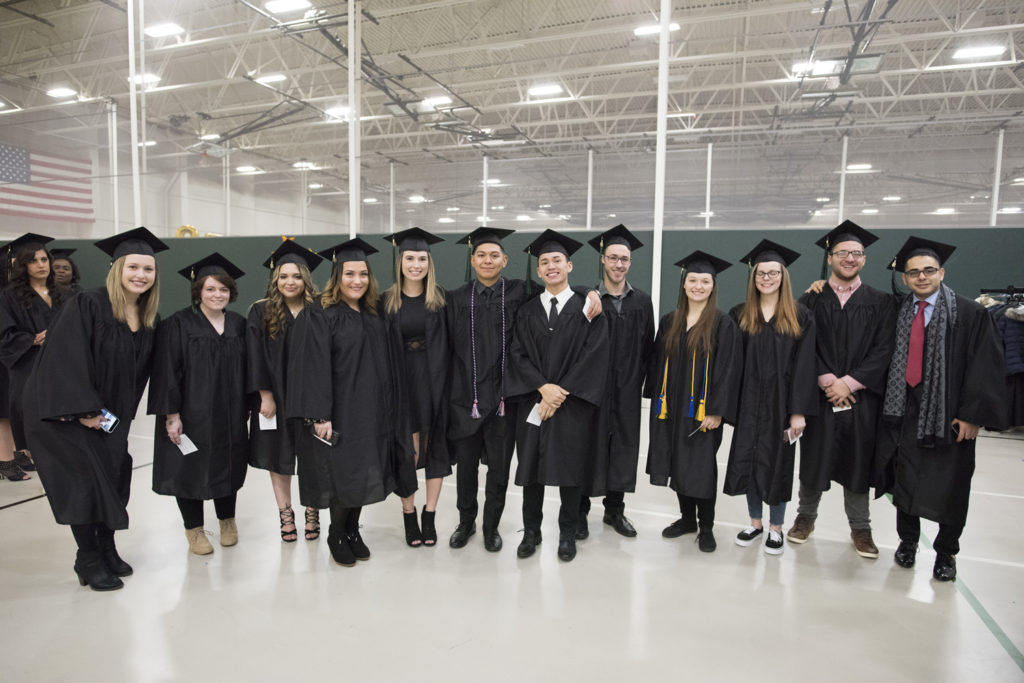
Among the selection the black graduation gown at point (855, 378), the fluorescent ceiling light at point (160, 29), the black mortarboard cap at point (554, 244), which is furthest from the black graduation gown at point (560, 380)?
the fluorescent ceiling light at point (160, 29)

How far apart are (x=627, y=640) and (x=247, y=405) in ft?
7.08

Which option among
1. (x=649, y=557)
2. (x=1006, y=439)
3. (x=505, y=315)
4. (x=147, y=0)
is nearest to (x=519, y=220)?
(x=505, y=315)

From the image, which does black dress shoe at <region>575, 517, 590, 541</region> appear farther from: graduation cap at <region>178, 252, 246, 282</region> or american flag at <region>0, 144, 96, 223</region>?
american flag at <region>0, 144, 96, 223</region>

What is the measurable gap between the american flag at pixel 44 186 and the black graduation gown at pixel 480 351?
335 inches

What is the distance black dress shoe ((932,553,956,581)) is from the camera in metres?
2.77

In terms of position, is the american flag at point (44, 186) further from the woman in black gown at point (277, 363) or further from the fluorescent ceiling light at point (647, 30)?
the fluorescent ceiling light at point (647, 30)

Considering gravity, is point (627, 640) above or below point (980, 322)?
below

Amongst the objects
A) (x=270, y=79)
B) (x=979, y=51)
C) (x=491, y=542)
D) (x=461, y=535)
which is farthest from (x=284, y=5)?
(x=979, y=51)

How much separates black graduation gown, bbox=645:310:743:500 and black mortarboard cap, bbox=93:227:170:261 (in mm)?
2524

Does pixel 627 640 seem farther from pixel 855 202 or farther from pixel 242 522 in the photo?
pixel 855 202

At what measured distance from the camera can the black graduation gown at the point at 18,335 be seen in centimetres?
338

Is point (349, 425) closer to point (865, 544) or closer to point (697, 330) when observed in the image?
point (697, 330)

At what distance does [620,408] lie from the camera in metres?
3.00

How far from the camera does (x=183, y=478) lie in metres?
2.78
